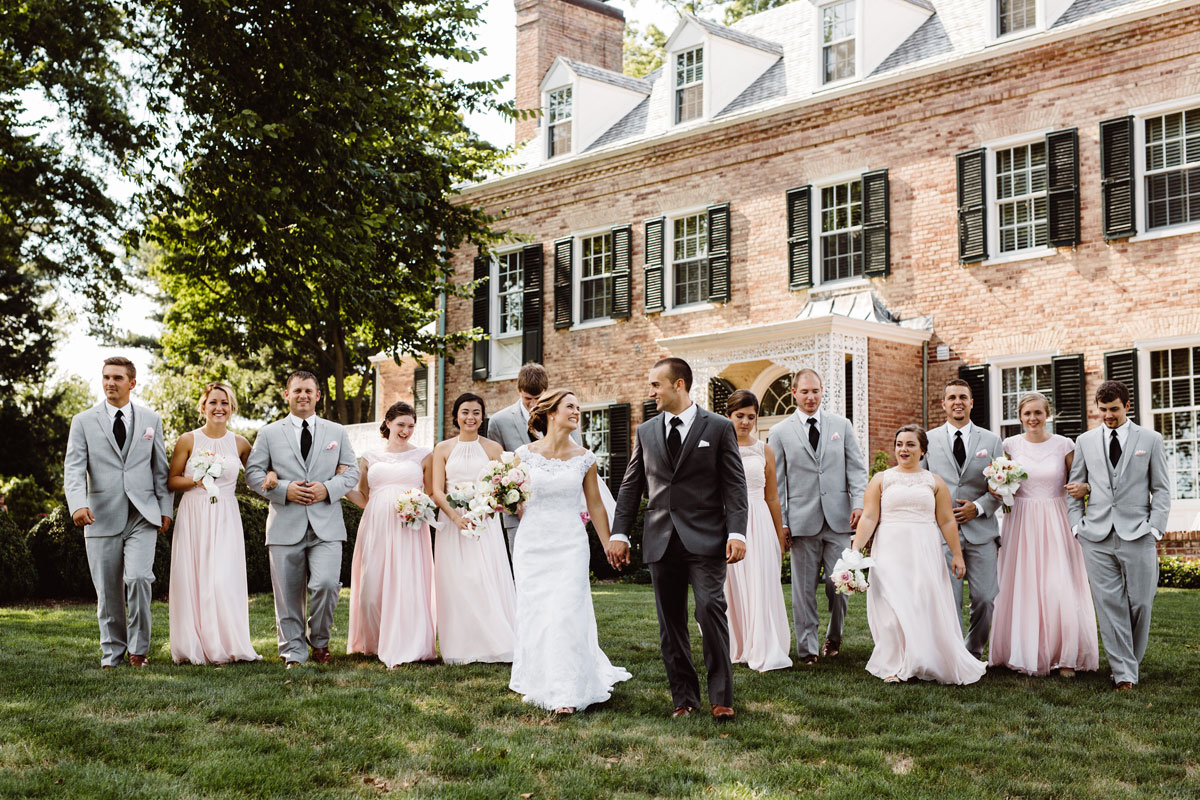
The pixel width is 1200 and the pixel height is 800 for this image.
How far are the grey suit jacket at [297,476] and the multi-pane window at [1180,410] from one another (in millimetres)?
12297

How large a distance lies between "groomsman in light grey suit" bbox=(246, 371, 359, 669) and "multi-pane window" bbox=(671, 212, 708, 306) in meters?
13.8

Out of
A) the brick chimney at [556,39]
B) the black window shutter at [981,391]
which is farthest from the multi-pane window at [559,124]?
the black window shutter at [981,391]

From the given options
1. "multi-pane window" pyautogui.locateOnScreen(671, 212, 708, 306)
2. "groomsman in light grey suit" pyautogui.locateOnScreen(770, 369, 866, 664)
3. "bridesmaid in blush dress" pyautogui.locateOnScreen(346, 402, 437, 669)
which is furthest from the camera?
"multi-pane window" pyautogui.locateOnScreen(671, 212, 708, 306)

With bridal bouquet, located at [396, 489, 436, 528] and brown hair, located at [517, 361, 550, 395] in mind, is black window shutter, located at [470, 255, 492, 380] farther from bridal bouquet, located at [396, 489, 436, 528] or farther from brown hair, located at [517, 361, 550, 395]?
brown hair, located at [517, 361, 550, 395]

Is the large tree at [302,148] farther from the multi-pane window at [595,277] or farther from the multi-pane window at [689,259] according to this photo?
the multi-pane window at [595,277]

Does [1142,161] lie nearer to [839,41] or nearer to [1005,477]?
[839,41]

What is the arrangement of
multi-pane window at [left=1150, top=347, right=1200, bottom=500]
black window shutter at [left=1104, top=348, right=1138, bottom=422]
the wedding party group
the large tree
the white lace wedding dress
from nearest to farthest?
the white lace wedding dress < the wedding party group < the large tree < multi-pane window at [left=1150, top=347, right=1200, bottom=500] < black window shutter at [left=1104, top=348, right=1138, bottom=422]

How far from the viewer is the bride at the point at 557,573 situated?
682 cm

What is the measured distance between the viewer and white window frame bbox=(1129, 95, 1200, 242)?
1650 cm

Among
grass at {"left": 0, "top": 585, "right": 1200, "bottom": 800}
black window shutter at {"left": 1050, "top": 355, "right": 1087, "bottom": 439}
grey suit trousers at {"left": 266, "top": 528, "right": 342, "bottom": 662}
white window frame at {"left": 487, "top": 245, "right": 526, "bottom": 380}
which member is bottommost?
grass at {"left": 0, "top": 585, "right": 1200, "bottom": 800}

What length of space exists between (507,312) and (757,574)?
17.2 meters

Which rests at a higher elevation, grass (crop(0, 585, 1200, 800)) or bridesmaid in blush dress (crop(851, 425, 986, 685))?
bridesmaid in blush dress (crop(851, 425, 986, 685))

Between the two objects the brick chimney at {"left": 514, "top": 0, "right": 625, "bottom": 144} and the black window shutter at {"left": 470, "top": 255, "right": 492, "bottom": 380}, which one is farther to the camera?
the brick chimney at {"left": 514, "top": 0, "right": 625, "bottom": 144}

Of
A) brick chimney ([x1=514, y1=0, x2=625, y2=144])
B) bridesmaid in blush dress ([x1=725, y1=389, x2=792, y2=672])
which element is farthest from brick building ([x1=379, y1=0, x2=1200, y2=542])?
bridesmaid in blush dress ([x1=725, y1=389, x2=792, y2=672])
